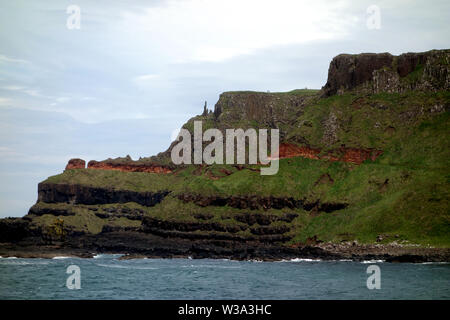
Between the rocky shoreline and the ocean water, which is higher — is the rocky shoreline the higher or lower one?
the lower one

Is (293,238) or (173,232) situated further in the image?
(173,232)

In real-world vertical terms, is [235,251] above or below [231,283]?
below

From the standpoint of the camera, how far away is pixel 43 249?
165 m

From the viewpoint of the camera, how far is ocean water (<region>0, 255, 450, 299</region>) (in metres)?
74.2

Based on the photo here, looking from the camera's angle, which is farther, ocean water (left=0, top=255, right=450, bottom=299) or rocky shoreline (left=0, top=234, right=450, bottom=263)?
rocky shoreline (left=0, top=234, right=450, bottom=263)

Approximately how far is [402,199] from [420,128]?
150ft

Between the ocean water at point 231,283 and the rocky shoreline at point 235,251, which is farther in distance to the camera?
the rocky shoreline at point 235,251

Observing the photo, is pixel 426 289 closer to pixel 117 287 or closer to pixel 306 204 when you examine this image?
pixel 117 287

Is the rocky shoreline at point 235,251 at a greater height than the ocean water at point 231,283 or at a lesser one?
lesser

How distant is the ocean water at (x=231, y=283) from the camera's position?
74.2 metres

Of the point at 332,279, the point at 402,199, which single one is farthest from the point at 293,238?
the point at 332,279

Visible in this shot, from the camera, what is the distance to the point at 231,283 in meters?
89.6

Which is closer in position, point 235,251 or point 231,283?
point 231,283
